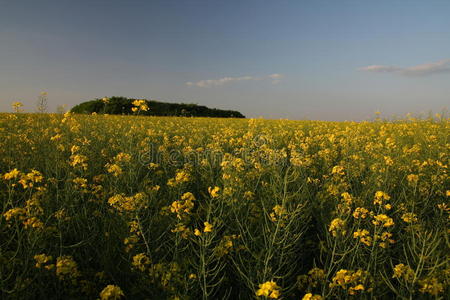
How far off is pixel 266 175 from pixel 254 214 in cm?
162

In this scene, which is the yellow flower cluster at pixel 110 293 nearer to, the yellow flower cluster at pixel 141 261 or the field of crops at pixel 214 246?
the field of crops at pixel 214 246

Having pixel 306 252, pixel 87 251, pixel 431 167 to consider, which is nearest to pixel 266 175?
pixel 306 252

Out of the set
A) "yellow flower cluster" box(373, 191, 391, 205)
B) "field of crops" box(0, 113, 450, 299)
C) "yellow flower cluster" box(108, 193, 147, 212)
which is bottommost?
"field of crops" box(0, 113, 450, 299)

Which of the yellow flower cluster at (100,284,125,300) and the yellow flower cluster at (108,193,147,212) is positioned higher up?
the yellow flower cluster at (108,193,147,212)

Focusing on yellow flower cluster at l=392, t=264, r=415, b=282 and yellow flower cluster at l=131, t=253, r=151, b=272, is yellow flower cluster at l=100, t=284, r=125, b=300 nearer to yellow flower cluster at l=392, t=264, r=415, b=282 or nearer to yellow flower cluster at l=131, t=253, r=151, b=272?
yellow flower cluster at l=131, t=253, r=151, b=272

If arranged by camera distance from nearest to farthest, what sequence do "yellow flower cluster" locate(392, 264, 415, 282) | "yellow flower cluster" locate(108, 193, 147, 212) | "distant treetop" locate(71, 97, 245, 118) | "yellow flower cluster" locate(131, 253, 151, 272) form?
"yellow flower cluster" locate(392, 264, 415, 282), "yellow flower cluster" locate(131, 253, 151, 272), "yellow flower cluster" locate(108, 193, 147, 212), "distant treetop" locate(71, 97, 245, 118)

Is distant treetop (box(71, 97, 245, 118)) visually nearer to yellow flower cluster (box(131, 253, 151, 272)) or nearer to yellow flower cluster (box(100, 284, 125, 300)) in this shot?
yellow flower cluster (box(131, 253, 151, 272))

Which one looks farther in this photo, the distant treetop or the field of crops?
the distant treetop

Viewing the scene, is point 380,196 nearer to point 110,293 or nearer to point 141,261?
point 141,261

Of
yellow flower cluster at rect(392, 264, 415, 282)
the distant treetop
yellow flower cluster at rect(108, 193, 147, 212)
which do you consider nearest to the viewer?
yellow flower cluster at rect(392, 264, 415, 282)

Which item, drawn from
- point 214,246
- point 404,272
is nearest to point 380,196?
point 404,272

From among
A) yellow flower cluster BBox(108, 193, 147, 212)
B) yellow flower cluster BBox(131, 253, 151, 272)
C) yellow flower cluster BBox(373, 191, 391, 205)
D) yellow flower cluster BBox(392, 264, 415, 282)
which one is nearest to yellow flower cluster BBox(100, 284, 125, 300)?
yellow flower cluster BBox(131, 253, 151, 272)

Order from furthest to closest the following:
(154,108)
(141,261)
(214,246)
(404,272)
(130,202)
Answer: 1. (154,108)
2. (214,246)
3. (130,202)
4. (141,261)
5. (404,272)

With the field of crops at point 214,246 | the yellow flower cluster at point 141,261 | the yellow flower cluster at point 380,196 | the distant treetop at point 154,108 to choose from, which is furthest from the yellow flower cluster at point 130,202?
the distant treetop at point 154,108
